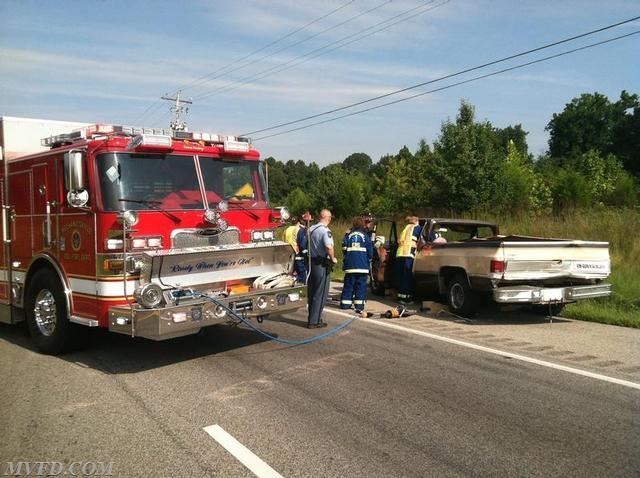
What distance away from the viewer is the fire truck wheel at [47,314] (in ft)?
22.3

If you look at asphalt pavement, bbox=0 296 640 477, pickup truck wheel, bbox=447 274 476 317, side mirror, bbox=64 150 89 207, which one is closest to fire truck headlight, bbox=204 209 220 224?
side mirror, bbox=64 150 89 207

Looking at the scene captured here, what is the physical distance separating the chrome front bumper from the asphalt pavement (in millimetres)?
544

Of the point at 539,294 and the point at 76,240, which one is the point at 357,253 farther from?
the point at 76,240

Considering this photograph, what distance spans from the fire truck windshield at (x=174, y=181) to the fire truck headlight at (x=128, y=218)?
0.53 feet

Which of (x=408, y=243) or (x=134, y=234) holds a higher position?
(x=134, y=234)

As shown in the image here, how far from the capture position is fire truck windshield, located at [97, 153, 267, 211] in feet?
20.5

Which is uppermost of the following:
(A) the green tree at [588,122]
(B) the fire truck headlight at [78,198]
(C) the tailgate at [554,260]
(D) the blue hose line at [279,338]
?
(A) the green tree at [588,122]

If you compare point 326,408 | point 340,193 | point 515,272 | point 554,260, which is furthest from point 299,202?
point 326,408

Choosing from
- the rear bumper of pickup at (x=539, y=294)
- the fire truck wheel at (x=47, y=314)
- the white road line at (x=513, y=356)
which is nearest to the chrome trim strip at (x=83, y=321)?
the fire truck wheel at (x=47, y=314)

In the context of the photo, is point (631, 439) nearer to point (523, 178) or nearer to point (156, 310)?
point (156, 310)

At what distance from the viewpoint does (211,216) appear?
22.3 ft

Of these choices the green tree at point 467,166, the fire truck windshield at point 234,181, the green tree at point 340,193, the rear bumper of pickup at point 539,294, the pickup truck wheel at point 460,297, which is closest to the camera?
the fire truck windshield at point 234,181

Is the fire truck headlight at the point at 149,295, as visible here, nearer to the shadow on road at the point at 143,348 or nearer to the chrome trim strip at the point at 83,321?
the chrome trim strip at the point at 83,321

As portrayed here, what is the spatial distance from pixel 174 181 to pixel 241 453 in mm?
3666
